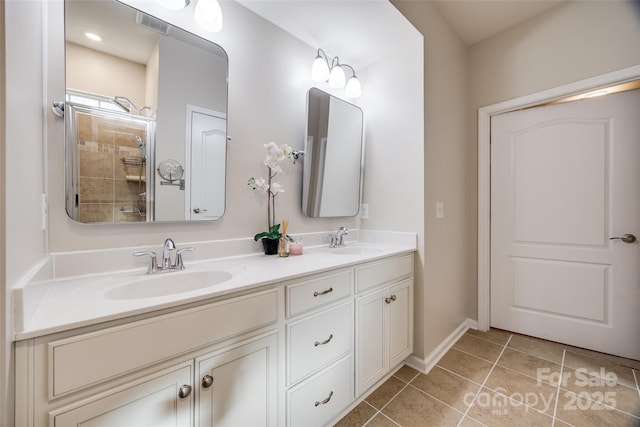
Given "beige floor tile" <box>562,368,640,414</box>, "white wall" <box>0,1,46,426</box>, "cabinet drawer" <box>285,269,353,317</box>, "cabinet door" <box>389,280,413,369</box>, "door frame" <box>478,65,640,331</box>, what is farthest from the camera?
"door frame" <box>478,65,640,331</box>

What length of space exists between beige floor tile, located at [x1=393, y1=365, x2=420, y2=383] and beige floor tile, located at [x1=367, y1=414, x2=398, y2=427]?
0.39m

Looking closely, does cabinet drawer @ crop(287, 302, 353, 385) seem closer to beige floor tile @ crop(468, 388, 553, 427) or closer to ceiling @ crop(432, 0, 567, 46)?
beige floor tile @ crop(468, 388, 553, 427)

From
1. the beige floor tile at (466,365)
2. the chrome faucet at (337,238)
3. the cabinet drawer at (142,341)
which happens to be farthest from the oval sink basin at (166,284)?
the beige floor tile at (466,365)

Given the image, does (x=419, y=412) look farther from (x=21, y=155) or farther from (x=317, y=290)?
(x=21, y=155)

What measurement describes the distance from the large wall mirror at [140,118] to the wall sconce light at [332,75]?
642mm

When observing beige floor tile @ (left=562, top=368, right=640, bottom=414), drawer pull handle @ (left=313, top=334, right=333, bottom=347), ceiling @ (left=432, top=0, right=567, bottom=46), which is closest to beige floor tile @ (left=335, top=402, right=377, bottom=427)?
drawer pull handle @ (left=313, top=334, right=333, bottom=347)

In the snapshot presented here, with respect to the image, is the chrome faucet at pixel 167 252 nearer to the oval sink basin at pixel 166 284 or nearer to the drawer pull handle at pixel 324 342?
the oval sink basin at pixel 166 284

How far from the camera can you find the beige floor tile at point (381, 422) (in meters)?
1.35

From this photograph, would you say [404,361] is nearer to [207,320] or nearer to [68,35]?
[207,320]

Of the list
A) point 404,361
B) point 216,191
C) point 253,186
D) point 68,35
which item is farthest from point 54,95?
point 404,361

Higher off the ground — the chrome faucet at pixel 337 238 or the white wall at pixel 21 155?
the white wall at pixel 21 155

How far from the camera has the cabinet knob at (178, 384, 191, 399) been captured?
2.68 feet

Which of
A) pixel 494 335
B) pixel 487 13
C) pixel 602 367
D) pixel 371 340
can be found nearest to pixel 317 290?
pixel 371 340

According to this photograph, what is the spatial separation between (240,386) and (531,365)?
81.2 inches
